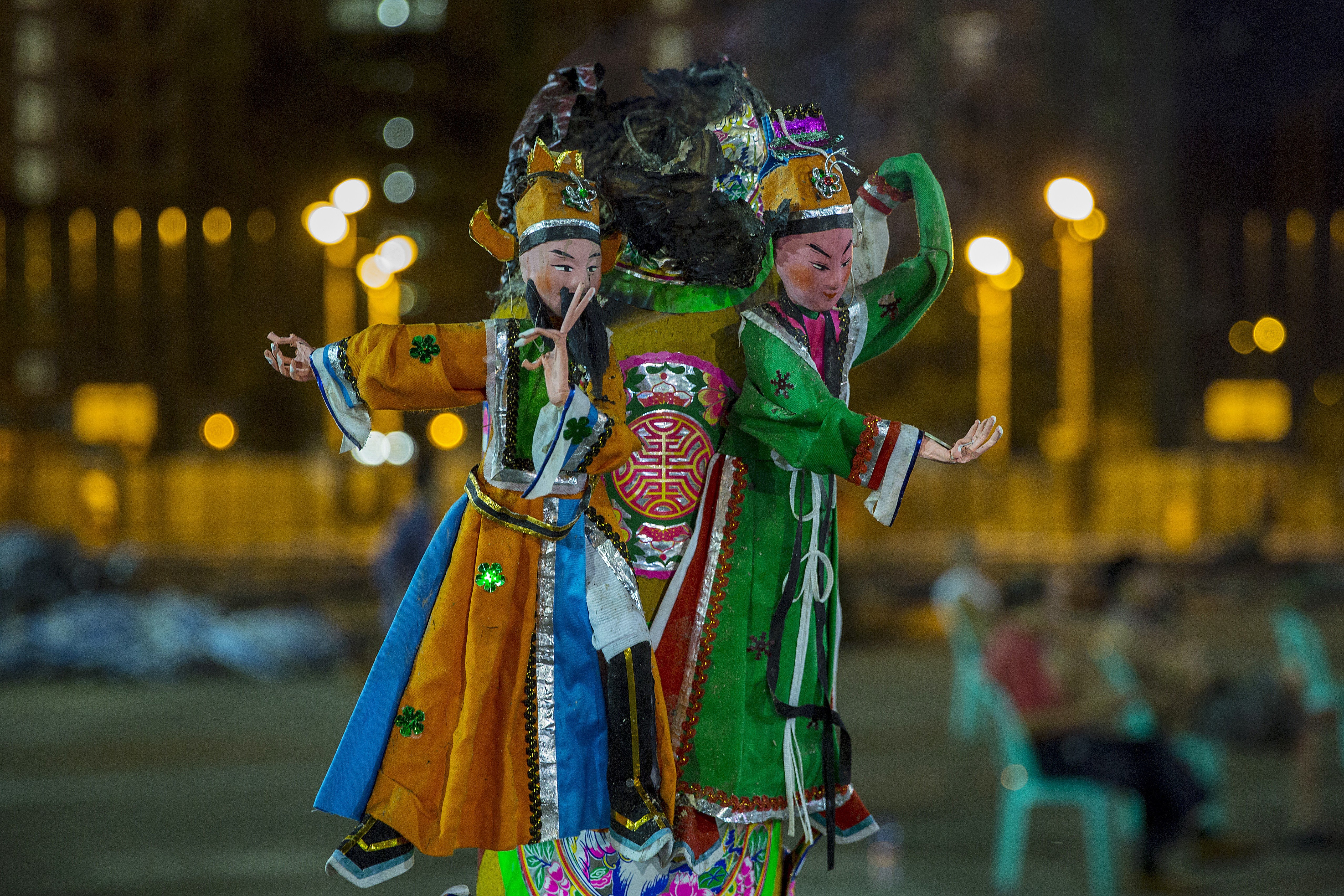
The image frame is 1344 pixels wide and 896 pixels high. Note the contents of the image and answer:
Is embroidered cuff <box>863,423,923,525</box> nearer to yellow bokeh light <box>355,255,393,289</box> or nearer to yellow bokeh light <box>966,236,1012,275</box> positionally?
yellow bokeh light <box>966,236,1012,275</box>

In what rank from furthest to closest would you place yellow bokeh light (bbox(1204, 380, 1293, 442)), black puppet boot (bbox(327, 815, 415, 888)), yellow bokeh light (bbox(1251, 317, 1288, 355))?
yellow bokeh light (bbox(1204, 380, 1293, 442))
yellow bokeh light (bbox(1251, 317, 1288, 355))
black puppet boot (bbox(327, 815, 415, 888))

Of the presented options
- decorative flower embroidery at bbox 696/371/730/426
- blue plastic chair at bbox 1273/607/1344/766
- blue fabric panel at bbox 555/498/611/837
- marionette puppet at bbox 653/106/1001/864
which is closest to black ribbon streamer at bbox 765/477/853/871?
marionette puppet at bbox 653/106/1001/864

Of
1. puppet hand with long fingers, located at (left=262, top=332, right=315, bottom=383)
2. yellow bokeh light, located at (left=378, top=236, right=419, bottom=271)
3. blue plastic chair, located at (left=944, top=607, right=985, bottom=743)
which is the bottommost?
blue plastic chair, located at (left=944, top=607, right=985, bottom=743)

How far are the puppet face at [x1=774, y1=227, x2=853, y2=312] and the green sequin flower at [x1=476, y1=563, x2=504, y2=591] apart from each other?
0.74m

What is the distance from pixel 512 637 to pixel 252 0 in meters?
26.8

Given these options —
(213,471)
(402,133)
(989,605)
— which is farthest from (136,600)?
(402,133)

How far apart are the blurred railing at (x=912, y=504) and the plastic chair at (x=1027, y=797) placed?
1026cm

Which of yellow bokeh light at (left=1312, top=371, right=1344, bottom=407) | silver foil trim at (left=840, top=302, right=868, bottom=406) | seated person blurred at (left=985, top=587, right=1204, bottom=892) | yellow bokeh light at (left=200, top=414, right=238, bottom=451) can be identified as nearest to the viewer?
silver foil trim at (left=840, top=302, right=868, bottom=406)

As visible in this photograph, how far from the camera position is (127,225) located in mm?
18781

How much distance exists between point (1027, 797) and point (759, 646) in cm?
381

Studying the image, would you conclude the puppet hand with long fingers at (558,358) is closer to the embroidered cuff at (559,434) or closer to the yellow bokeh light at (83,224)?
the embroidered cuff at (559,434)

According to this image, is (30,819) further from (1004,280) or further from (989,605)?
(1004,280)

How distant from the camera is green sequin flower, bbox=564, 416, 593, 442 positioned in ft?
7.98

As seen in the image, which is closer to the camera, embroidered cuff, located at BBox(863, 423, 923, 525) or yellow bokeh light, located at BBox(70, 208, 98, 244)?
embroidered cuff, located at BBox(863, 423, 923, 525)
